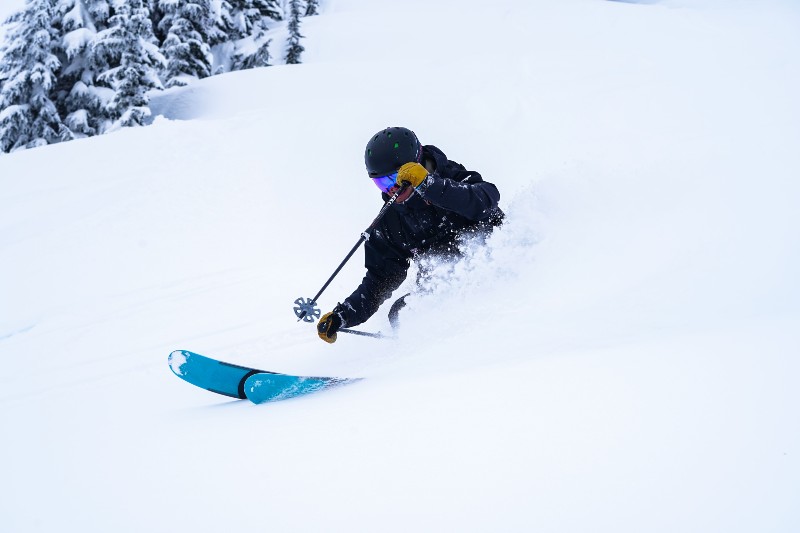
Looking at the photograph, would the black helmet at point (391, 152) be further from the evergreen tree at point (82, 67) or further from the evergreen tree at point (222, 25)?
the evergreen tree at point (222, 25)

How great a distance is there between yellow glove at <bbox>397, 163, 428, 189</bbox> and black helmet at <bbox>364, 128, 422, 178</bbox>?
27 centimetres

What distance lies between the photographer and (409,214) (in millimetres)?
4293

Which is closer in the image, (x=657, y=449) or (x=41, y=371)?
(x=657, y=449)

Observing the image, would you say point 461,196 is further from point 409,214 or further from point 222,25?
point 222,25

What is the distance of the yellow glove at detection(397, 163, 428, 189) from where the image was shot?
362 centimetres

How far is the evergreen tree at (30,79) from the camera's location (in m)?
15.6

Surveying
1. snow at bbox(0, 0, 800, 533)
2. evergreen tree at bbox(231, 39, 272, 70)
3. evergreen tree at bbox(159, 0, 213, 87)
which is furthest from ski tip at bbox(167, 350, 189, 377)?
evergreen tree at bbox(231, 39, 272, 70)

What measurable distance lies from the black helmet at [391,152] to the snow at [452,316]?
106 centimetres

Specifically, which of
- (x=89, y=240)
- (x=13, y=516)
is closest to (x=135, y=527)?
(x=13, y=516)

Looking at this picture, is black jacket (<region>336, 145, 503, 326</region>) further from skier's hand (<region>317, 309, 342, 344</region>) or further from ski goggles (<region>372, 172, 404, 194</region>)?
ski goggles (<region>372, 172, 404, 194</region>)

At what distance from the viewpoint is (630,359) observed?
1.92m

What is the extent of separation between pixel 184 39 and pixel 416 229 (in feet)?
66.1

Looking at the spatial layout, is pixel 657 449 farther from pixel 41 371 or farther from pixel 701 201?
pixel 41 371

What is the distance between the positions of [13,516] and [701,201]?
4638mm
